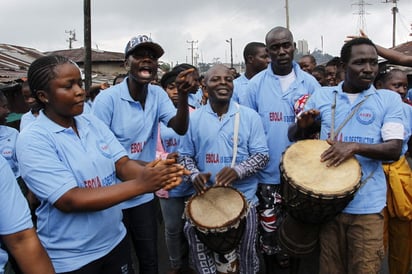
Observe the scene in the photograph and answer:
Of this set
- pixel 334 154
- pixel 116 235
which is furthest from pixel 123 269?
pixel 334 154

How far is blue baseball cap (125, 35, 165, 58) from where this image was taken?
10.2ft

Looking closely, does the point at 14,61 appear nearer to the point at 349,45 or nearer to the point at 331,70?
the point at 331,70

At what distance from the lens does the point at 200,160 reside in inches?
133

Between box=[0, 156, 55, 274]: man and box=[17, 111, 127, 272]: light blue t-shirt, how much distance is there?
9.1 inches

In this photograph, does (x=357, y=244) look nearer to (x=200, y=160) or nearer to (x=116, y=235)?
(x=200, y=160)

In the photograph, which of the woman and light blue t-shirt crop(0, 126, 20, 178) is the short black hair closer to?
the woman

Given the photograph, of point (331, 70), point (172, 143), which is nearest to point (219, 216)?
point (172, 143)

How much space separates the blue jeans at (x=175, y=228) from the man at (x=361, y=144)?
1.46 meters

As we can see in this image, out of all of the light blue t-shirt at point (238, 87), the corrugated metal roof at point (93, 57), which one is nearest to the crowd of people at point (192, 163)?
the light blue t-shirt at point (238, 87)

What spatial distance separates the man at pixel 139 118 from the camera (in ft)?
10.3

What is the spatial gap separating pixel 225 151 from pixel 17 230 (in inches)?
75.7

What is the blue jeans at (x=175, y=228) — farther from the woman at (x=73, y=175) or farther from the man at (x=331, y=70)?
the man at (x=331, y=70)

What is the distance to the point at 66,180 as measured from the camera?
6.08ft

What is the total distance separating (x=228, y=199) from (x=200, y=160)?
549mm
